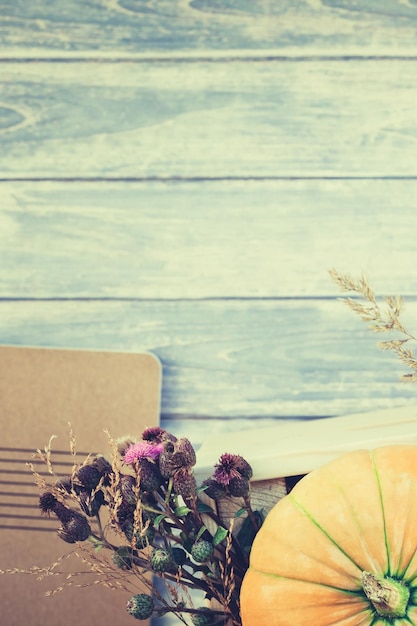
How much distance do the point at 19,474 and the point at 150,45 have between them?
738mm

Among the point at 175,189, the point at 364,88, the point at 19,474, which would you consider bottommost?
the point at 19,474

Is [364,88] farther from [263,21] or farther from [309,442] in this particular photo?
[309,442]

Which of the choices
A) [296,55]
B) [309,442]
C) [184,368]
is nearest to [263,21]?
[296,55]

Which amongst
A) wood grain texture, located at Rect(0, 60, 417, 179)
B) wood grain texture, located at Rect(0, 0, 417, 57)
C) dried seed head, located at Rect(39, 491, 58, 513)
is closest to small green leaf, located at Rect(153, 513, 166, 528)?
dried seed head, located at Rect(39, 491, 58, 513)

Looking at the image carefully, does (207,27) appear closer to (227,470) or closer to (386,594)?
(227,470)

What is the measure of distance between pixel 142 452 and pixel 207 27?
2.57ft

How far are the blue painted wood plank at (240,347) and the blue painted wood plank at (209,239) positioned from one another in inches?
1.1

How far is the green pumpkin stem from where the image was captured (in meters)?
0.47

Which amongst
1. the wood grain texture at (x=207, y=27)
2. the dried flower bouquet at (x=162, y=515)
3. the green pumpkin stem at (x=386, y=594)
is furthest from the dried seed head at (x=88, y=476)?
the wood grain texture at (x=207, y=27)

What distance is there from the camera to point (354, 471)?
1.74 ft

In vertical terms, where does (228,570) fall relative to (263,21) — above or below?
below

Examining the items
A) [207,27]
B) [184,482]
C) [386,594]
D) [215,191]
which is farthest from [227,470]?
[207,27]

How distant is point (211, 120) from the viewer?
1.06 meters

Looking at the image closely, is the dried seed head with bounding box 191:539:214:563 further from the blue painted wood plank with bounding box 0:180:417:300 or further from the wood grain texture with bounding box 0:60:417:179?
the wood grain texture with bounding box 0:60:417:179
